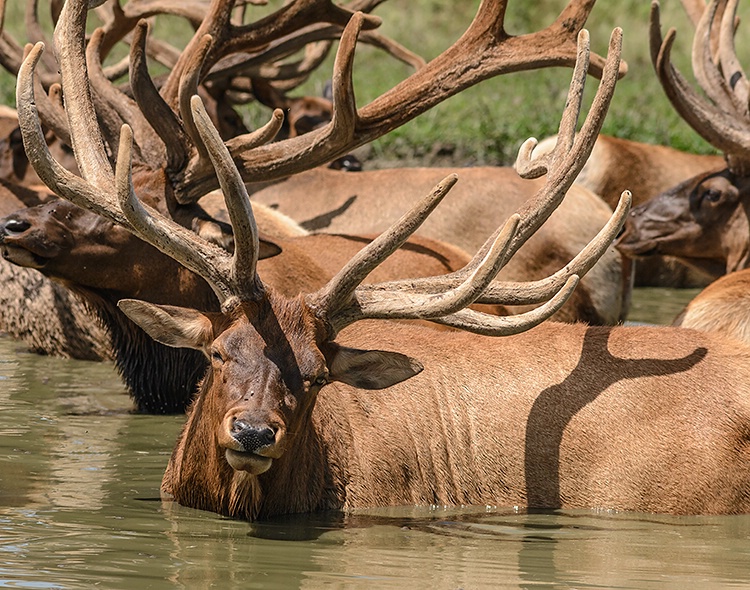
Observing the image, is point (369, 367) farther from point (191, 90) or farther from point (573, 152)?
point (191, 90)

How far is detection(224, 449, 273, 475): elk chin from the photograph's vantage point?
5.02m

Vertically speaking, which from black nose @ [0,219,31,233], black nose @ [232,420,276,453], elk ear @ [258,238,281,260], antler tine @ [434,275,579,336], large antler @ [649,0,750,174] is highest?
large antler @ [649,0,750,174]

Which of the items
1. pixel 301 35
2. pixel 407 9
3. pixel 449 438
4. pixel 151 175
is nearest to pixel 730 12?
pixel 301 35

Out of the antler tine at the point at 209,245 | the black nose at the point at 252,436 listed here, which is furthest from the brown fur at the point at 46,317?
the black nose at the point at 252,436

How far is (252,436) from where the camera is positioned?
4930 mm

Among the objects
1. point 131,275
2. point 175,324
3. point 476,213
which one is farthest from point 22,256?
point 476,213

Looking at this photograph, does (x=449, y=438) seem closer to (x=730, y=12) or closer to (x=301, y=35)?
(x=301, y=35)

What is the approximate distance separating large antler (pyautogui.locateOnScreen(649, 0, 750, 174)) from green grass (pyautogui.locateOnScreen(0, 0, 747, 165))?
539cm

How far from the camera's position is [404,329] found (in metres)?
6.40

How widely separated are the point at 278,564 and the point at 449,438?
1.32m

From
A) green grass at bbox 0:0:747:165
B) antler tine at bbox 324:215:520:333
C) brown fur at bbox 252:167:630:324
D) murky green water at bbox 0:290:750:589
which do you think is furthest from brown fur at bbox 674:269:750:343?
green grass at bbox 0:0:747:165

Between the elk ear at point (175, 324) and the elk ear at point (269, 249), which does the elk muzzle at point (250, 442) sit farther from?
the elk ear at point (269, 249)

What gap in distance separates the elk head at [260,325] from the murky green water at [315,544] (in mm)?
281

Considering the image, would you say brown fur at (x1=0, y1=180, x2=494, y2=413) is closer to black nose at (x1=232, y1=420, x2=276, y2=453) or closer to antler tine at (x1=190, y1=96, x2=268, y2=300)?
antler tine at (x1=190, y1=96, x2=268, y2=300)
